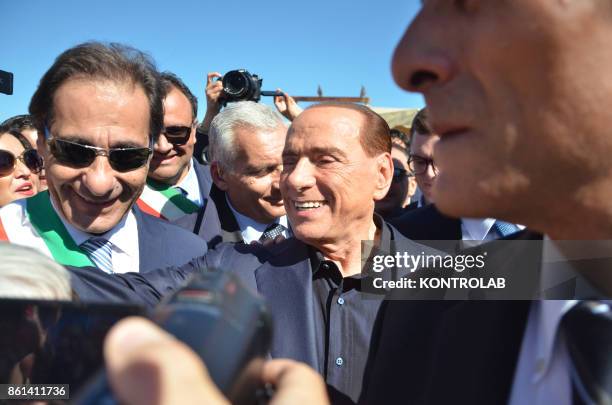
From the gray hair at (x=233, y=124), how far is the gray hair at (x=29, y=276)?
94.6 inches

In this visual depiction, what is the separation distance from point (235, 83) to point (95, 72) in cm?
225

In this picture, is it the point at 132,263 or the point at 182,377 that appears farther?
the point at 132,263

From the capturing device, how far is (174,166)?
3.75 meters

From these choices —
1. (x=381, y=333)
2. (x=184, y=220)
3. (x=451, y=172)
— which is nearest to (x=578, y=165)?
(x=451, y=172)

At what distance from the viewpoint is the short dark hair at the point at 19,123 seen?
4473mm

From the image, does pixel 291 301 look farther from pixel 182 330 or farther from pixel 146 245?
pixel 182 330

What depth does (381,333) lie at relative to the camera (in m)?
1.40

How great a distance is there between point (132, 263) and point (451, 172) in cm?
173

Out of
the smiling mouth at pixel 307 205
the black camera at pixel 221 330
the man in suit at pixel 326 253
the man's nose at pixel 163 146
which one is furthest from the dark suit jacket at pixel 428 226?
the black camera at pixel 221 330

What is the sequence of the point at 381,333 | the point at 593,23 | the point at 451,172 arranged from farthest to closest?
1. the point at 381,333
2. the point at 451,172
3. the point at 593,23

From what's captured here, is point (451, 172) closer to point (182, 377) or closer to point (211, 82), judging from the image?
point (182, 377)

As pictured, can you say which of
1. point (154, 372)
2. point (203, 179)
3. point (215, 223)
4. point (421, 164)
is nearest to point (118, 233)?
point (215, 223)

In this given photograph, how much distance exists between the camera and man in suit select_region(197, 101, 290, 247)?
341 centimetres

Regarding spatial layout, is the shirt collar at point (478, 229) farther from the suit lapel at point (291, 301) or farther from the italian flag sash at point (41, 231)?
the italian flag sash at point (41, 231)
